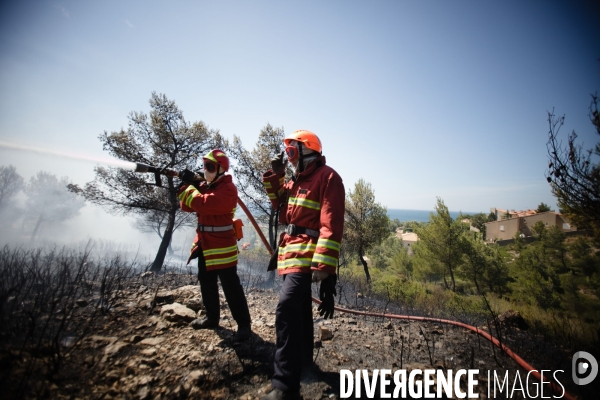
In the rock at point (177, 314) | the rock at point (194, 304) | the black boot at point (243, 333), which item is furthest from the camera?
the rock at point (194, 304)

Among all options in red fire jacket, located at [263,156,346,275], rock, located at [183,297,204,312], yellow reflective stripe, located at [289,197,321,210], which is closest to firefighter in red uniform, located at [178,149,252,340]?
rock, located at [183,297,204,312]

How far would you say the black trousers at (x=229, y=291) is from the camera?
3.09 metres

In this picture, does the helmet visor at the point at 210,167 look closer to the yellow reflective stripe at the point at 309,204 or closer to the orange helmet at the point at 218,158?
the orange helmet at the point at 218,158

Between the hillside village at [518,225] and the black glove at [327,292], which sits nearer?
the black glove at [327,292]

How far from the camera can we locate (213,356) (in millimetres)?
2623

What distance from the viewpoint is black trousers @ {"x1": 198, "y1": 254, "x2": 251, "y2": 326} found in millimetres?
3088

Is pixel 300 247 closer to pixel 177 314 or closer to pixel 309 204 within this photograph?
pixel 309 204

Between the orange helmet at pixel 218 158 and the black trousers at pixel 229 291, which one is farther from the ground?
the orange helmet at pixel 218 158

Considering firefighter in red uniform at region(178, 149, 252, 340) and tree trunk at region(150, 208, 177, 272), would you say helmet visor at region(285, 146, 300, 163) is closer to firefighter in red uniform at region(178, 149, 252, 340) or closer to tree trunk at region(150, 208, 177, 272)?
firefighter in red uniform at region(178, 149, 252, 340)

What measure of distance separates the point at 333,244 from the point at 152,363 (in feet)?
7.24

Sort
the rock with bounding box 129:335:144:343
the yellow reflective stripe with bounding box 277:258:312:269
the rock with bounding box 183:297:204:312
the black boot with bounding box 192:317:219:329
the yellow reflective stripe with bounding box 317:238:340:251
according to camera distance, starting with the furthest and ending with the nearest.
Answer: the rock with bounding box 183:297:204:312, the black boot with bounding box 192:317:219:329, the rock with bounding box 129:335:144:343, the yellow reflective stripe with bounding box 277:258:312:269, the yellow reflective stripe with bounding box 317:238:340:251

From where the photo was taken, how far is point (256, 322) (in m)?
3.99

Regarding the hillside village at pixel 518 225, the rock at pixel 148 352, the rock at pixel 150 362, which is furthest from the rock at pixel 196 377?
the hillside village at pixel 518 225

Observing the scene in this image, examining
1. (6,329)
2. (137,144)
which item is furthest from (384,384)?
(137,144)
